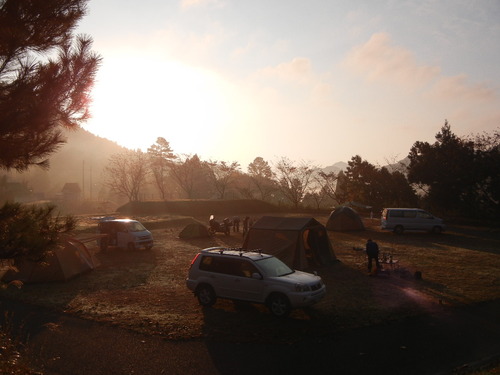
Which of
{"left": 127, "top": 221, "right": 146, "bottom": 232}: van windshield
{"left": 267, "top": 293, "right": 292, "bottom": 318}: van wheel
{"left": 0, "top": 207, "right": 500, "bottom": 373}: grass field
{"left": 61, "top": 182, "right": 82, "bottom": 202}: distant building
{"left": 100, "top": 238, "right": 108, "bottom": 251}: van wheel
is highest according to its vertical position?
{"left": 61, "top": 182, "right": 82, "bottom": 202}: distant building

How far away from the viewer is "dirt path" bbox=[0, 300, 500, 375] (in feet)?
27.3

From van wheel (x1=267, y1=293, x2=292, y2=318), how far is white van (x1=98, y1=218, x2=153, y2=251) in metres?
13.2

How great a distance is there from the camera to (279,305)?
37.2 feet

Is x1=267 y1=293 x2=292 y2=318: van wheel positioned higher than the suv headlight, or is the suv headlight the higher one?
the suv headlight

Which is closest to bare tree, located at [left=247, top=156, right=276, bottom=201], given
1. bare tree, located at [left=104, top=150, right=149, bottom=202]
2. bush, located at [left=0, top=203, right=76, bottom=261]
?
bare tree, located at [left=104, top=150, right=149, bottom=202]

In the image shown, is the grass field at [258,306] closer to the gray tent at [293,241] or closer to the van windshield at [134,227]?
the gray tent at [293,241]

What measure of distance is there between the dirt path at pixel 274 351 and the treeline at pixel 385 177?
33.6m

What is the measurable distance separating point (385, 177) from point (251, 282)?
44312 millimetres

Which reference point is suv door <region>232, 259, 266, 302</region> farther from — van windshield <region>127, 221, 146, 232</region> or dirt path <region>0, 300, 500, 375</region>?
van windshield <region>127, 221, 146, 232</region>

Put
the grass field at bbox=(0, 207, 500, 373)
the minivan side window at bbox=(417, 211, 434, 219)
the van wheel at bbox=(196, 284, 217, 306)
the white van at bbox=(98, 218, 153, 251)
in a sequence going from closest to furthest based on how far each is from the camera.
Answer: the grass field at bbox=(0, 207, 500, 373)
the van wheel at bbox=(196, 284, 217, 306)
the white van at bbox=(98, 218, 153, 251)
the minivan side window at bbox=(417, 211, 434, 219)

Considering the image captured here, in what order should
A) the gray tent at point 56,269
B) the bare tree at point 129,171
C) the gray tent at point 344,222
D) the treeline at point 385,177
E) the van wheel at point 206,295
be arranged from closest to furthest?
the van wheel at point 206,295, the gray tent at point 56,269, the gray tent at point 344,222, the treeline at point 385,177, the bare tree at point 129,171

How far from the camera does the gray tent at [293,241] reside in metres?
17.7

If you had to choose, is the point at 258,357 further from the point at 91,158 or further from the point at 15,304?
the point at 91,158

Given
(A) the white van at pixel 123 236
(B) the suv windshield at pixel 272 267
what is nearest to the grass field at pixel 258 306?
(A) the white van at pixel 123 236
